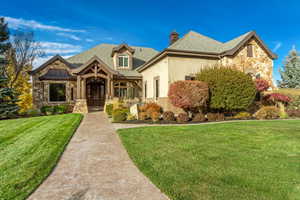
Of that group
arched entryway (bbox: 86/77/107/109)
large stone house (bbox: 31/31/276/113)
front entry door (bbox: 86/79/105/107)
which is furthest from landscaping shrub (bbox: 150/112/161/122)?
front entry door (bbox: 86/79/105/107)

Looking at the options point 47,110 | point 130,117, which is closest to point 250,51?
point 130,117

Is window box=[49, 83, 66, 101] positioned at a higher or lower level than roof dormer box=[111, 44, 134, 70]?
lower

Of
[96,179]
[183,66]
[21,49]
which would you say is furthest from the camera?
[21,49]

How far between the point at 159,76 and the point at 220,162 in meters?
11.1

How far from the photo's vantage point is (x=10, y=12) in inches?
702

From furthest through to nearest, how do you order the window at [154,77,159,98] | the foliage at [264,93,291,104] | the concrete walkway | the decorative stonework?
the window at [154,77,159,98] → the decorative stonework → the foliage at [264,93,291,104] → the concrete walkway

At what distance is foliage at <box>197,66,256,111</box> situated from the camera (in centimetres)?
1141

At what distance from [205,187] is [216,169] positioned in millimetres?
951

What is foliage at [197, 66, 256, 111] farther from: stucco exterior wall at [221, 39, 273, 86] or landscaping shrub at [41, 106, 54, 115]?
landscaping shrub at [41, 106, 54, 115]

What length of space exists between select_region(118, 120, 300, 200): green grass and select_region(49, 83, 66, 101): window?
13.1 metres

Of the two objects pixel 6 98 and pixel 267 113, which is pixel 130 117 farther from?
pixel 6 98

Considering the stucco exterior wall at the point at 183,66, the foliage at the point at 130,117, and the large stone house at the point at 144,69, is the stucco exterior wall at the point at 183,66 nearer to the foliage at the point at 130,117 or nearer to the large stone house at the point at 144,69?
the large stone house at the point at 144,69

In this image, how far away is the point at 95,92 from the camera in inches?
758

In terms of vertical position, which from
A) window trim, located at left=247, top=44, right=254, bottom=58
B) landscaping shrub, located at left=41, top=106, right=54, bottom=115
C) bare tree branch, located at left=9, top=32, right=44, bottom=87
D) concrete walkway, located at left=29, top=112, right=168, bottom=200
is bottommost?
concrete walkway, located at left=29, top=112, right=168, bottom=200
